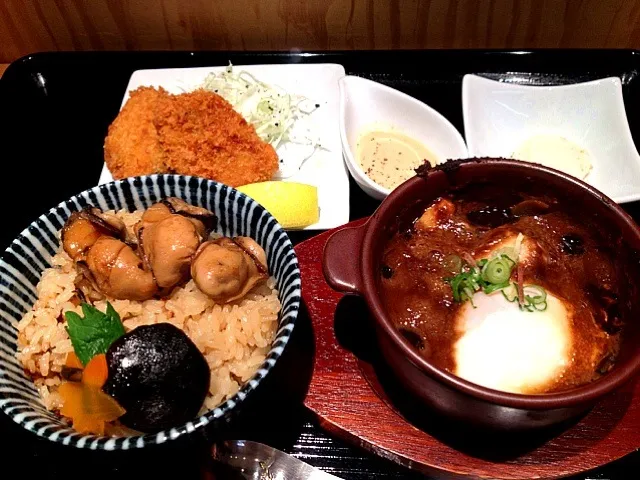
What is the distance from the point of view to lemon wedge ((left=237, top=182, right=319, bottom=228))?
2.05m

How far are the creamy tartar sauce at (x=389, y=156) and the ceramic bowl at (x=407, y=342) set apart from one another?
0.85m

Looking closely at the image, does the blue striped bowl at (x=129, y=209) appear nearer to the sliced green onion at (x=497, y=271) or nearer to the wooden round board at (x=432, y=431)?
the wooden round board at (x=432, y=431)

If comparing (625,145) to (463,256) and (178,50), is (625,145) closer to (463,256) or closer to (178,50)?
(463,256)

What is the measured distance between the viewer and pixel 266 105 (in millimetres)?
2477

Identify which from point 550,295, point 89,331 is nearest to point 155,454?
point 89,331

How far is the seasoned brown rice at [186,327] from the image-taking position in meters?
1.51

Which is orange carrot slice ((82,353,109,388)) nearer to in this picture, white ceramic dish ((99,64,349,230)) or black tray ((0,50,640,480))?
black tray ((0,50,640,480))

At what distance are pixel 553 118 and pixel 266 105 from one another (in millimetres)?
1166

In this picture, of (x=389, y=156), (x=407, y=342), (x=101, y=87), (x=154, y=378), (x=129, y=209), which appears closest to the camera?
(x=407, y=342)

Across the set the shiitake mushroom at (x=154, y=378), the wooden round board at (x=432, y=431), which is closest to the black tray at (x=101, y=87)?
the wooden round board at (x=432, y=431)

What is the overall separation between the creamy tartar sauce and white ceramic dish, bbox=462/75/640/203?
0.22 m

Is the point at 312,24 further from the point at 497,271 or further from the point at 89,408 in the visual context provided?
the point at 89,408

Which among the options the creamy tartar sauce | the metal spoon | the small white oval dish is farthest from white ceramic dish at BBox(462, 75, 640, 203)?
the metal spoon

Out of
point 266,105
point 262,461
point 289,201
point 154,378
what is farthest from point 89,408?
point 266,105
